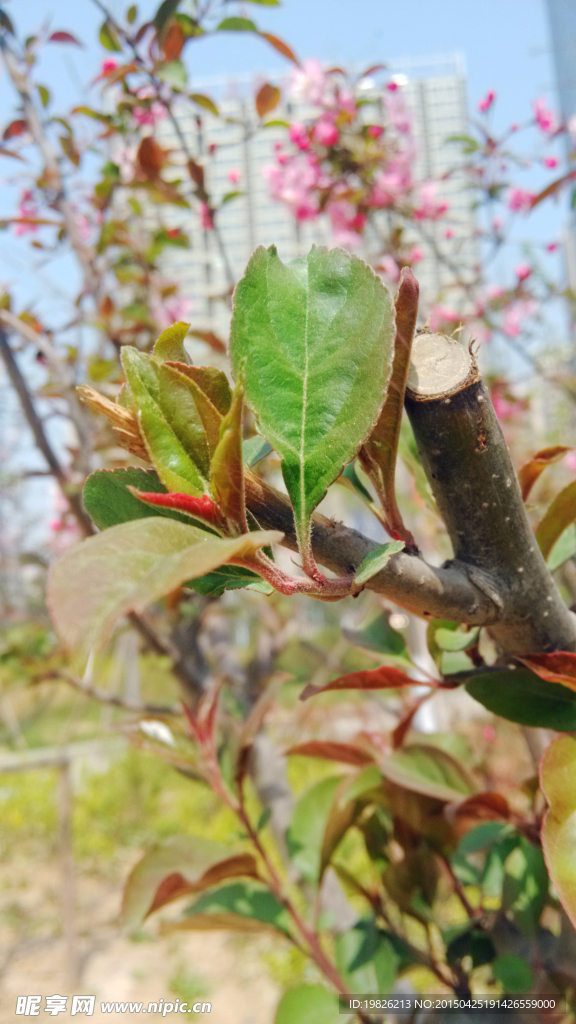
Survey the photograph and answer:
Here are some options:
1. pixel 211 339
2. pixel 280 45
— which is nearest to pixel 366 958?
pixel 211 339

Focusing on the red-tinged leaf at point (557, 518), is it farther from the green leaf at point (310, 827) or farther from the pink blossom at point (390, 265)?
the pink blossom at point (390, 265)

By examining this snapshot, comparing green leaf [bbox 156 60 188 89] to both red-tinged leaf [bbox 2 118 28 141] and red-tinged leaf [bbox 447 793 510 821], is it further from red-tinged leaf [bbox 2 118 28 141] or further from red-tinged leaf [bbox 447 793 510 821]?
red-tinged leaf [bbox 447 793 510 821]

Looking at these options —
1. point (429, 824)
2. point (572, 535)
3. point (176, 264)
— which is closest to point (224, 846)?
point (429, 824)

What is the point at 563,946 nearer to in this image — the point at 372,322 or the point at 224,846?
the point at 224,846

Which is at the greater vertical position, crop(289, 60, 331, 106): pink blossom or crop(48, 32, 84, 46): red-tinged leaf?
crop(48, 32, 84, 46): red-tinged leaf

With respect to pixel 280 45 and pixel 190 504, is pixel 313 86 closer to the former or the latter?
pixel 280 45

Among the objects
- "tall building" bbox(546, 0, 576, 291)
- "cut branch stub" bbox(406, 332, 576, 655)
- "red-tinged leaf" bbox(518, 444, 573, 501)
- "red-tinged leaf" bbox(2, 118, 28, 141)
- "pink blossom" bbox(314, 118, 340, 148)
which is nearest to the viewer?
"cut branch stub" bbox(406, 332, 576, 655)

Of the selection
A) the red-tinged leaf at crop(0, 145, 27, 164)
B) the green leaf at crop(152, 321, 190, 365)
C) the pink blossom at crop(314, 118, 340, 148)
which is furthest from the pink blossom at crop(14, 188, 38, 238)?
the green leaf at crop(152, 321, 190, 365)
